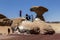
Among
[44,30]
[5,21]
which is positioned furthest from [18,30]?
[5,21]

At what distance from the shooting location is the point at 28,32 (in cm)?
1983

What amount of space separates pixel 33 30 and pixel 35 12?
449 inches

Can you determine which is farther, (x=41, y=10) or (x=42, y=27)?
(x=41, y=10)

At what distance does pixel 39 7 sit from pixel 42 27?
8639mm

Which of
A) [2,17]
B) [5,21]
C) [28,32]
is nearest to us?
[28,32]

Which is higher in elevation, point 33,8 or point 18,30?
point 33,8

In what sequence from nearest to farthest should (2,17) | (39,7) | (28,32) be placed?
1. (28,32)
2. (39,7)
3. (2,17)

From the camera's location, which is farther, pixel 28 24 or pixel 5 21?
pixel 5 21

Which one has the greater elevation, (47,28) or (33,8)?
(33,8)

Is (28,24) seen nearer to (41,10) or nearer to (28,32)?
(28,32)

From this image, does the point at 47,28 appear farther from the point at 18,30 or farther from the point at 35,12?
the point at 35,12

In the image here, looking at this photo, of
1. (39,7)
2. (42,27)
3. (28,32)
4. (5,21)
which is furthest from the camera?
(5,21)

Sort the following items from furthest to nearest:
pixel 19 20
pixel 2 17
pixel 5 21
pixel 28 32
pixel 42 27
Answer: pixel 2 17, pixel 5 21, pixel 19 20, pixel 42 27, pixel 28 32

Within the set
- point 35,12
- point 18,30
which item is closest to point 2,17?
point 35,12
